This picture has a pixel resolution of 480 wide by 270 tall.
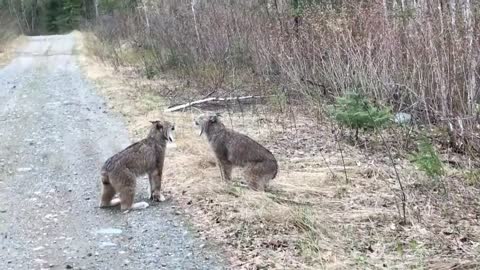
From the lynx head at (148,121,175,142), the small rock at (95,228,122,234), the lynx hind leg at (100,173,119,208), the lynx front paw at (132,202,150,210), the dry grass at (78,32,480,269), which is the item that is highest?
the lynx head at (148,121,175,142)

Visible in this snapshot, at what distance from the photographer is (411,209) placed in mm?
6195

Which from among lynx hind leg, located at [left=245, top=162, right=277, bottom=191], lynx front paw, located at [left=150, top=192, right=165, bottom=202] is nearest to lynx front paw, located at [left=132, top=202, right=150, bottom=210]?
lynx front paw, located at [left=150, top=192, right=165, bottom=202]

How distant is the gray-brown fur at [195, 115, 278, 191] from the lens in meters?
6.89

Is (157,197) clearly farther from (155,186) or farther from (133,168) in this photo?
(133,168)

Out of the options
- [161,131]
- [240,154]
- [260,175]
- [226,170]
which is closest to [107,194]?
[161,131]

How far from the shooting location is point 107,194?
22.0ft

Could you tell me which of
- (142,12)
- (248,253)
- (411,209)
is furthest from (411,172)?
(142,12)

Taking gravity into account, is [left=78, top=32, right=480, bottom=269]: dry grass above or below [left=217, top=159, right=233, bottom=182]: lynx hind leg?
below

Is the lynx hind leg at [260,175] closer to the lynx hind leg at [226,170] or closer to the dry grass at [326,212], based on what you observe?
the dry grass at [326,212]

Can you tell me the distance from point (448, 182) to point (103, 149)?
5.26m

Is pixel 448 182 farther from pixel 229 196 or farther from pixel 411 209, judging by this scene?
pixel 229 196

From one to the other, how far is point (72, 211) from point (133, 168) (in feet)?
2.65

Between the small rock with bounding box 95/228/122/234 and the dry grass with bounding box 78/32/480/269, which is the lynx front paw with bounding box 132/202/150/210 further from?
the small rock with bounding box 95/228/122/234

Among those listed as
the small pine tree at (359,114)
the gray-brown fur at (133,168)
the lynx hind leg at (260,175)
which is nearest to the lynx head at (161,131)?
the gray-brown fur at (133,168)
